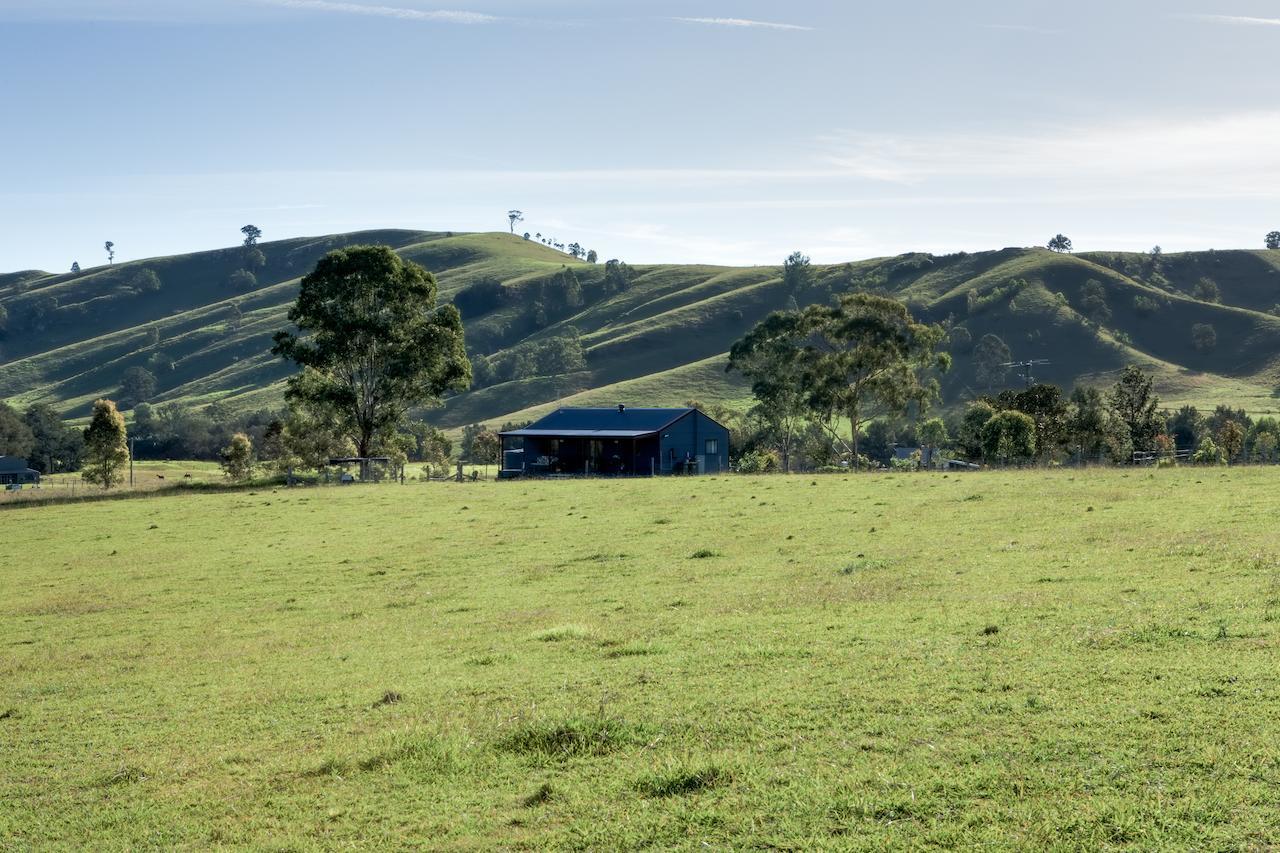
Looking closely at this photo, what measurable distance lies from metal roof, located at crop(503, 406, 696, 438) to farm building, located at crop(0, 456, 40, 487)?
76.6m

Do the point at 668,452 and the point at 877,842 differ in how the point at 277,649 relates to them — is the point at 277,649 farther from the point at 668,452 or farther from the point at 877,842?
the point at 668,452

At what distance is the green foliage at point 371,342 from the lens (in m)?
66.1

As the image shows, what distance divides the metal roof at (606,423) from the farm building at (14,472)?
251 feet

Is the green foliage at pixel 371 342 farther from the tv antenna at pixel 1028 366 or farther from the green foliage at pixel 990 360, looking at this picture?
the green foliage at pixel 990 360

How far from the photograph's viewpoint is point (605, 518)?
36906 mm

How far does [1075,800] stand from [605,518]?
28930 mm

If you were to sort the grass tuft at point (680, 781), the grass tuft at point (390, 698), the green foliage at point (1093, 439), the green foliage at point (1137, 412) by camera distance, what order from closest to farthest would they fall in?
the grass tuft at point (680, 781) → the grass tuft at point (390, 698) → the green foliage at point (1093, 439) → the green foliage at point (1137, 412)

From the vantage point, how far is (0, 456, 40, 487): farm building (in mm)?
126375

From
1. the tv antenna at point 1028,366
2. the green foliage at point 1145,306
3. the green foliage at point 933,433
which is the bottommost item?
the green foliage at point 933,433

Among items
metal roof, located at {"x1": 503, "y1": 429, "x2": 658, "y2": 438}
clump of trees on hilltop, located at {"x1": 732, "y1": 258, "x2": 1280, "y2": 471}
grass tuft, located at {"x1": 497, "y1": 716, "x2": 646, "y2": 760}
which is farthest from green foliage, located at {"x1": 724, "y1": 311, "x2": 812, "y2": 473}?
grass tuft, located at {"x1": 497, "y1": 716, "x2": 646, "y2": 760}

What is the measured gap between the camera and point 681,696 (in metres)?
12.4

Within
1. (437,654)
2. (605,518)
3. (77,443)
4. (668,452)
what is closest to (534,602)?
(437,654)

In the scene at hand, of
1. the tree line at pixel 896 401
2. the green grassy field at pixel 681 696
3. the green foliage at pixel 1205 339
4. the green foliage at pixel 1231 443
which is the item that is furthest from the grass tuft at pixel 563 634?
the green foliage at pixel 1205 339

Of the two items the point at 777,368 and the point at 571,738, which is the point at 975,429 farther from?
the point at 571,738
